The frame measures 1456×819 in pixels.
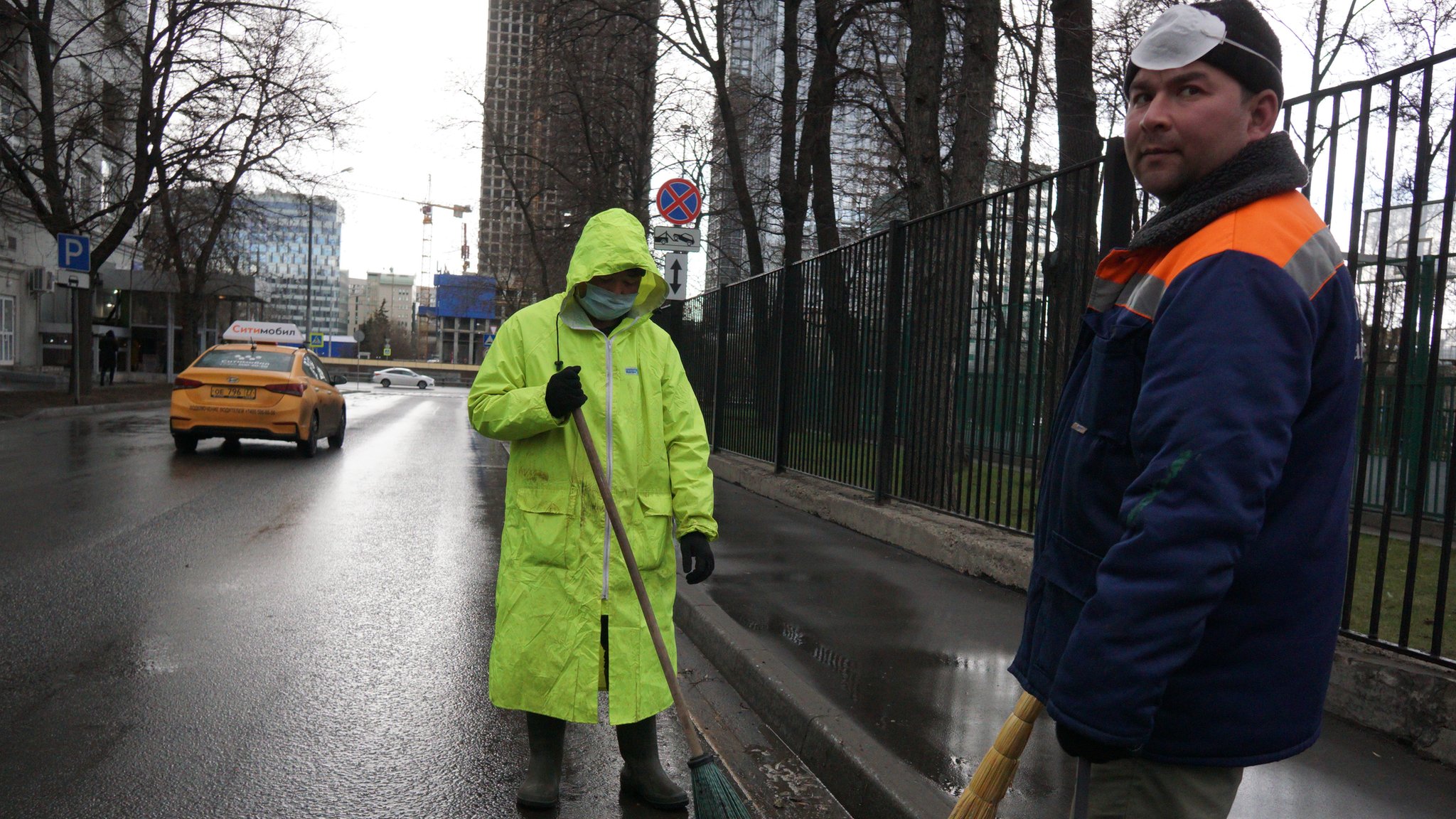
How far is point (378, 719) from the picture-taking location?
448cm

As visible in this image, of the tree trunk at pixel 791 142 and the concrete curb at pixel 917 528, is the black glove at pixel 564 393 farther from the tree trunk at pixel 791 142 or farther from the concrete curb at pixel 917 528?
the tree trunk at pixel 791 142

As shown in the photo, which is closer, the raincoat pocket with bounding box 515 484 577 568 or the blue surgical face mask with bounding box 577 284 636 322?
the raincoat pocket with bounding box 515 484 577 568

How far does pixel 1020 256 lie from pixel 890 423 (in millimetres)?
2137

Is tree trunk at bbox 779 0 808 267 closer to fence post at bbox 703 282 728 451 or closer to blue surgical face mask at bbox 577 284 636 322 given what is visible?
fence post at bbox 703 282 728 451

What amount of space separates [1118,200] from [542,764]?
13.4 feet

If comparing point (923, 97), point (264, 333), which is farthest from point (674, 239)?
point (264, 333)

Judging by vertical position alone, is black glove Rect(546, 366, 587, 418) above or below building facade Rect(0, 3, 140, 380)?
below

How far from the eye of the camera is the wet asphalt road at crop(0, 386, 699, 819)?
3.72 meters

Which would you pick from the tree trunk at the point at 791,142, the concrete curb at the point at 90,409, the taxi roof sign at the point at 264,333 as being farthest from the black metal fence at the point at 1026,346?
the taxi roof sign at the point at 264,333

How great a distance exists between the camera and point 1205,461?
1521 millimetres

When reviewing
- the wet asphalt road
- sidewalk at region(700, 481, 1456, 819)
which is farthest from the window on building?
sidewalk at region(700, 481, 1456, 819)

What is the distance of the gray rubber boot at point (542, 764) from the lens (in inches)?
142

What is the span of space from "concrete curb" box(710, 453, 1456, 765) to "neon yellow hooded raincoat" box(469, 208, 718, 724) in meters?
2.28

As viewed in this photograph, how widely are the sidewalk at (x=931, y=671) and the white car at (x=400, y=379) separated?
2263 inches
